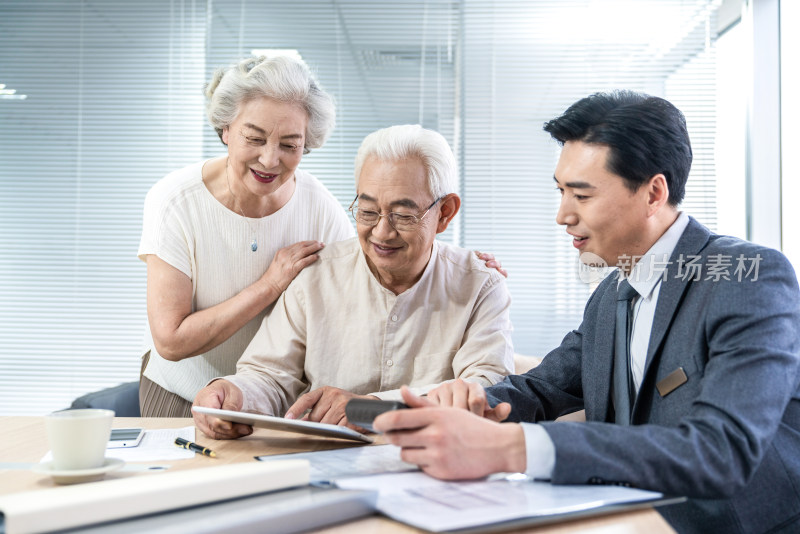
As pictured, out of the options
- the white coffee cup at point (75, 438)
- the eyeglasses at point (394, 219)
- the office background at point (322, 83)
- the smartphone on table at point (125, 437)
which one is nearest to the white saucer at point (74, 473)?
the white coffee cup at point (75, 438)

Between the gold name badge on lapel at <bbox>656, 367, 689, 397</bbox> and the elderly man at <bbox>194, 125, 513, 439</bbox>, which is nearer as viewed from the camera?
the gold name badge on lapel at <bbox>656, 367, 689, 397</bbox>

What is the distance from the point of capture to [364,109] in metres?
3.89

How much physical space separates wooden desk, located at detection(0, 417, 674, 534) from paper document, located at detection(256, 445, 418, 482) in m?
0.08

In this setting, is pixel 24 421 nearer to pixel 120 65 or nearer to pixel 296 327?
pixel 296 327

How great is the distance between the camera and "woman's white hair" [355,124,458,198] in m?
1.79

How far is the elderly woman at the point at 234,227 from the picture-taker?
78.2 inches

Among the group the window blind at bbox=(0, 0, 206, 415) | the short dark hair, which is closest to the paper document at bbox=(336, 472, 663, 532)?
the short dark hair

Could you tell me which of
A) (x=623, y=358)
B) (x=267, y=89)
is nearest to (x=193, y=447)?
(x=623, y=358)

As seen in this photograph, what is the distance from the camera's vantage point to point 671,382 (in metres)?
1.25

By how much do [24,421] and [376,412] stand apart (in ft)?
3.31

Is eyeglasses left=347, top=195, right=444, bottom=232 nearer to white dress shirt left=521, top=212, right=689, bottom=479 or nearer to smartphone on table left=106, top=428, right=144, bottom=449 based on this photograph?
white dress shirt left=521, top=212, right=689, bottom=479

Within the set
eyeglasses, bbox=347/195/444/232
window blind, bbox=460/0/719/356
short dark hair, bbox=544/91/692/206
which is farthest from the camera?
window blind, bbox=460/0/719/356

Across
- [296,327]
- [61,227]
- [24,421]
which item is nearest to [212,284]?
[296,327]

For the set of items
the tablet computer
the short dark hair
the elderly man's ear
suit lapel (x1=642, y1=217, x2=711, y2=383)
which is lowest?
the tablet computer
